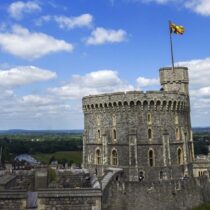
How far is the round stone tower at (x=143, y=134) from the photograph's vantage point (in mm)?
42219

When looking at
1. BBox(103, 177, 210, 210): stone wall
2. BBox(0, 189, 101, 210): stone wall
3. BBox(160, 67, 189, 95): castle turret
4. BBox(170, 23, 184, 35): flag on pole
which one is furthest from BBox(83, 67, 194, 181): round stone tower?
BBox(0, 189, 101, 210): stone wall

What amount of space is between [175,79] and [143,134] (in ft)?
27.0

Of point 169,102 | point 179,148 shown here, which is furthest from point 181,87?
point 179,148

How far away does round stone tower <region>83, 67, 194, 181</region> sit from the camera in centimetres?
4222

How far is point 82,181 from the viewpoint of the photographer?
1107 inches

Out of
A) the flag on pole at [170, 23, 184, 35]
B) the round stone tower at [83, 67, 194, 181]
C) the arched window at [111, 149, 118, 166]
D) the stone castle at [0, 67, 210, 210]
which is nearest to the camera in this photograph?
the stone castle at [0, 67, 210, 210]

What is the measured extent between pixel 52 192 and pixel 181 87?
30.5 meters

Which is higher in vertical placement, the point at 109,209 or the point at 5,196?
the point at 5,196

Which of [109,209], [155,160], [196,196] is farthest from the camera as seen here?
[155,160]

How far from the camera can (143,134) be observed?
42656 millimetres

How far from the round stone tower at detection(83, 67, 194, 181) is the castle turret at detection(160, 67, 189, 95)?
6.15 ft

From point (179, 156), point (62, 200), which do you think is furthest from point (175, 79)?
point (62, 200)

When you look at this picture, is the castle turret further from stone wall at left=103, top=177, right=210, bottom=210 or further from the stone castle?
stone wall at left=103, top=177, right=210, bottom=210

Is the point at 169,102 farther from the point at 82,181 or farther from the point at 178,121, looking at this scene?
the point at 82,181
